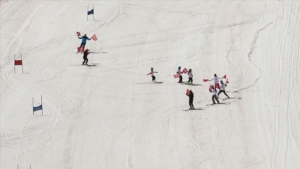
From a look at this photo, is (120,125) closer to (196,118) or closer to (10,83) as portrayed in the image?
(196,118)

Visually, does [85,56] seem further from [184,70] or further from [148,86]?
[184,70]

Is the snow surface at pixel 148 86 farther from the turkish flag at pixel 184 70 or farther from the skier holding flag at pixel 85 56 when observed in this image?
the turkish flag at pixel 184 70

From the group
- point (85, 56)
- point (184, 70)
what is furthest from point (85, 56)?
point (184, 70)

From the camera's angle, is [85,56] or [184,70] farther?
[85,56]

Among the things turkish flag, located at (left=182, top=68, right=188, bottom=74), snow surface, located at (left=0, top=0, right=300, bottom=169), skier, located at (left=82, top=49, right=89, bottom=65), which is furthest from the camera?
skier, located at (left=82, top=49, right=89, bottom=65)

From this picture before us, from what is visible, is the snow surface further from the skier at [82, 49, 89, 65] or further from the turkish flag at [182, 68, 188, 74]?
the turkish flag at [182, 68, 188, 74]

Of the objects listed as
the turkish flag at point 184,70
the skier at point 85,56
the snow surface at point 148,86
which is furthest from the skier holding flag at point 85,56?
the turkish flag at point 184,70

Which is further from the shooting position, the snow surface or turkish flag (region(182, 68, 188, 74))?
turkish flag (region(182, 68, 188, 74))

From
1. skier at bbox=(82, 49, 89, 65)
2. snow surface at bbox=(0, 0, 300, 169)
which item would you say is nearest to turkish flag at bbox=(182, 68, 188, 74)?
snow surface at bbox=(0, 0, 300, 169)

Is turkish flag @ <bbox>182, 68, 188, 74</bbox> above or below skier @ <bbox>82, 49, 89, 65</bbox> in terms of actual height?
below
